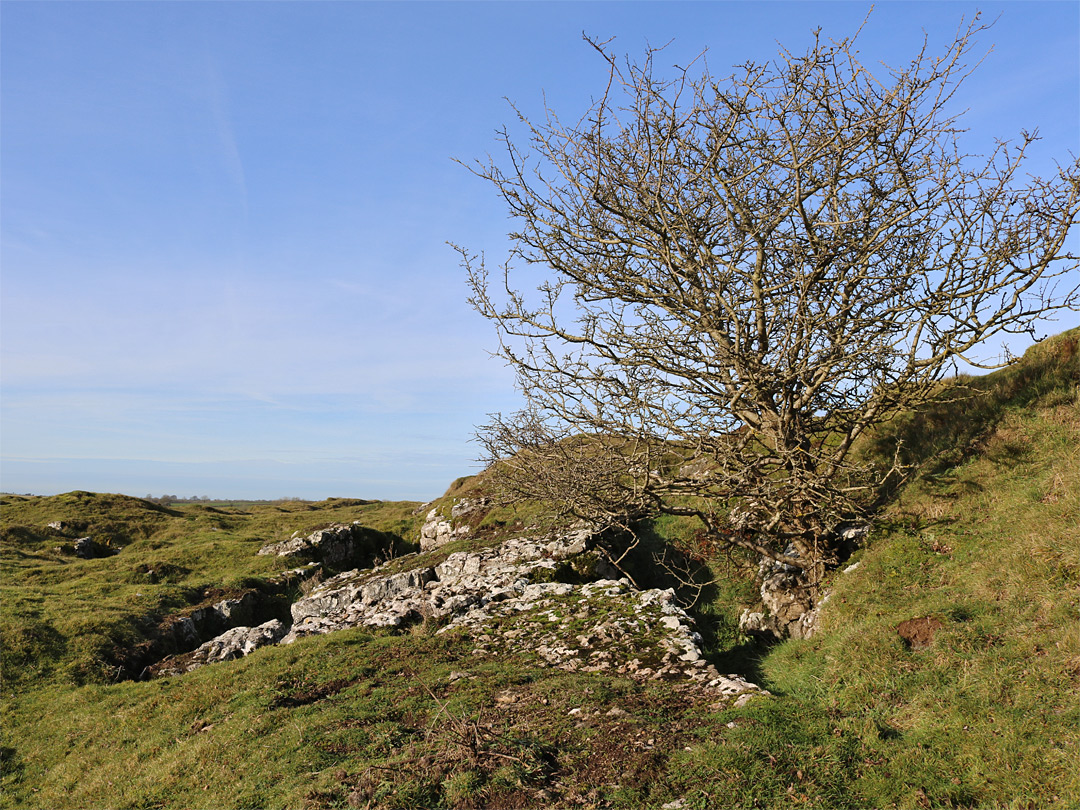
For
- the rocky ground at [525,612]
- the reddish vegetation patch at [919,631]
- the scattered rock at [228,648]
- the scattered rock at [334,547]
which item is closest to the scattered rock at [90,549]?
the scattered rock at [334,547]

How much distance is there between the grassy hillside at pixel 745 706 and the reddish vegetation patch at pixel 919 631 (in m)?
0.05

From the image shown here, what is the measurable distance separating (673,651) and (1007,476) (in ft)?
28.2

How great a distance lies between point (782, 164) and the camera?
1220cm

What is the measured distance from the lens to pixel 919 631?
10227 millimetres

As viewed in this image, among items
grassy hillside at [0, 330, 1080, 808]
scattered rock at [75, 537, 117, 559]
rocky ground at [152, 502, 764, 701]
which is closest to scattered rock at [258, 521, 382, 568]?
rocky ground at [152, 502, 764, 701]

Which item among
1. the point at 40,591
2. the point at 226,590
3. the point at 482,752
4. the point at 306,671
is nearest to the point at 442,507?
the point at 226,590

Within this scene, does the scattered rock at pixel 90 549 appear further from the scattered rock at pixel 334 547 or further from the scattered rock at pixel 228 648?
the scattered rock at pixel 228 648

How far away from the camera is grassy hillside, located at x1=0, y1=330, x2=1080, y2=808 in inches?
288

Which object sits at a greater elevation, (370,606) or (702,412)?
(702,412)

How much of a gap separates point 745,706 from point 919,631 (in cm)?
365

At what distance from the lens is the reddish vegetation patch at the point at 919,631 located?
394 inches

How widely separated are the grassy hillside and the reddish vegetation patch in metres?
0.05

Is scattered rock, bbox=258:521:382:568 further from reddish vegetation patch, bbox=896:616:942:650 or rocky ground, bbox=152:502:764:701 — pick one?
reddish vegetation patch, bbox=896:616:942:650

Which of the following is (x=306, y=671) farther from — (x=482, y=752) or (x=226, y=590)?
(x=226, y=590)
